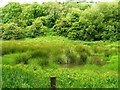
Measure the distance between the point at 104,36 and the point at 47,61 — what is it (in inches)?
147

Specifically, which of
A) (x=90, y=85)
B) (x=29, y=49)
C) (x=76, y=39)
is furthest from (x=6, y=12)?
(x=90, y=85)

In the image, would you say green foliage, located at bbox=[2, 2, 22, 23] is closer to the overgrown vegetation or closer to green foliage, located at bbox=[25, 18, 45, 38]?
the overgrown vegetation

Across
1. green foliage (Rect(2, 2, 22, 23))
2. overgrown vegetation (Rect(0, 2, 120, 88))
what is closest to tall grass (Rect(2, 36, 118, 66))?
Result: overgrown vegetation (Rect(0, 2, 120, 88))

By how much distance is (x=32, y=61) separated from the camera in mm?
6480

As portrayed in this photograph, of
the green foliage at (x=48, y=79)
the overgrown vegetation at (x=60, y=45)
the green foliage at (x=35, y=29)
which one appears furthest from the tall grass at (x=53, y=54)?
the green foliage at (x=35, y=29)

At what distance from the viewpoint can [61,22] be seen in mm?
10578

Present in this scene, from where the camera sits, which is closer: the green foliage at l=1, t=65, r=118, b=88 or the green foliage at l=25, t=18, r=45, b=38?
the green foliage at l=1, t=65, r=118, b=88

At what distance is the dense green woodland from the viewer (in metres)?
10.0

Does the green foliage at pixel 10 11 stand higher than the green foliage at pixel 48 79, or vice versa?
the green foliage at pixel 10 11

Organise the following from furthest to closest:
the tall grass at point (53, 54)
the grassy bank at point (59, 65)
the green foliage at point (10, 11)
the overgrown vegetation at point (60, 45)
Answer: the green foliage at point (10, 11)
the tall grass at point (53, 54)
the overgrown vegetation at point (60, 45)
the grassy bank at point (59, 65)

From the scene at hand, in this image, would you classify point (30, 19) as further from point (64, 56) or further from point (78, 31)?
point (64, 56)

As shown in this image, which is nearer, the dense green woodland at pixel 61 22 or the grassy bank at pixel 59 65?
the grassy bank at pixel 59 65

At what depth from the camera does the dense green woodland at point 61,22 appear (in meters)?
10.0

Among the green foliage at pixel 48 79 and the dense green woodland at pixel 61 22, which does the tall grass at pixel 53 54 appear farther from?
the dense green woodland at pixel 61 22
